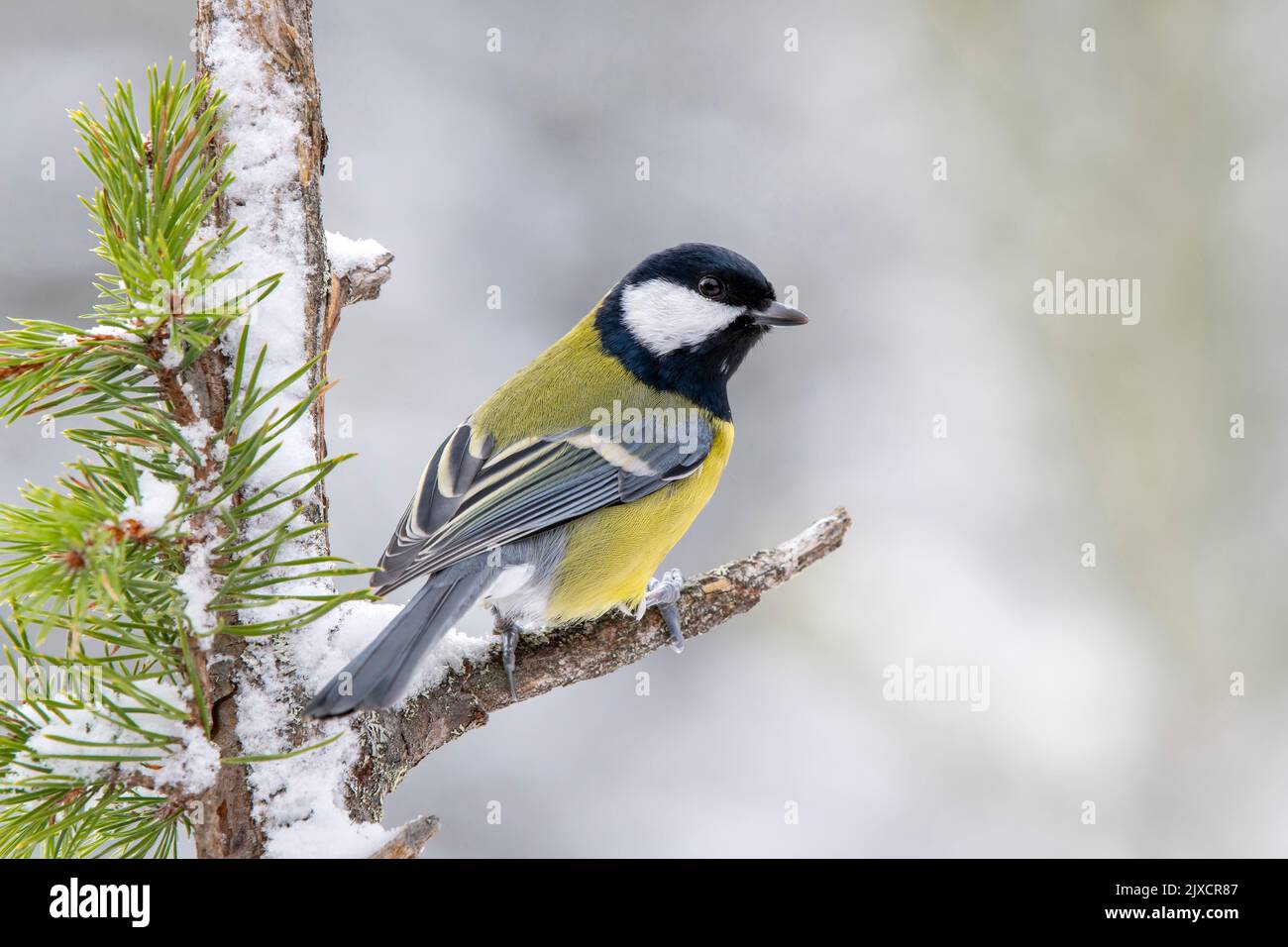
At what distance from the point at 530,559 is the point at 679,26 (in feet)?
8.34

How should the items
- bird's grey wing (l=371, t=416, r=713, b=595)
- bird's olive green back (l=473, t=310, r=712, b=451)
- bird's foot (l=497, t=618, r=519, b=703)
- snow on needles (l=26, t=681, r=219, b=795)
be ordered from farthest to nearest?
bird's olive green back (l=473, t=310, r=712, b=451), bird's grey wing (l=371, t=416, r=713, b=595), bird's foot (l=497, t=618, r=519, b=703), snow on needles (l=26, t=681, r=219, b=795)

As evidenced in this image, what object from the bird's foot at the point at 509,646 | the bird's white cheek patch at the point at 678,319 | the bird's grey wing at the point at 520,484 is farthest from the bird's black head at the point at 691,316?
the bird's foot at the point at 509,646

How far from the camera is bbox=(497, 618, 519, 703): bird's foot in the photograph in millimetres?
1831

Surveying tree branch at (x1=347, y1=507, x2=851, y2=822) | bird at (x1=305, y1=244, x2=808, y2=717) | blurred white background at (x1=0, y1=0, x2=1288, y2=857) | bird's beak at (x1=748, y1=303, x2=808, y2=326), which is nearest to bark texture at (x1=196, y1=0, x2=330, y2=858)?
tree branch at (x1=347, y1=507, x2=851, y2=822)

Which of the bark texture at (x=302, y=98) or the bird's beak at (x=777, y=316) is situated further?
the bird's beak at (x=777, y=316)

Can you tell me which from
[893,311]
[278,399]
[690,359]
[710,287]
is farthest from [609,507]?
[893,311]

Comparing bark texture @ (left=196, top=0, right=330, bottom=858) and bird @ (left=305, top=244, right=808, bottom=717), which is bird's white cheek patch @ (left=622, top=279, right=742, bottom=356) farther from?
bark texture @ (left=196, top=0, right=330, bottom=858)

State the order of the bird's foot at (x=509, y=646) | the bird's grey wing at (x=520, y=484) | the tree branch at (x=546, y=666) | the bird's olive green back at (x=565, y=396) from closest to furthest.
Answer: the tree branch at (x=546, y=666), the bird's foot at (x=509, y=646), the bird's grey wing at (x=520, y=484), the bird's olive green back at (x=565, y=396)

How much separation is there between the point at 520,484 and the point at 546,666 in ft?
1.46

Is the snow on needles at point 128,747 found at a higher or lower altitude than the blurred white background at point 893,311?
lower

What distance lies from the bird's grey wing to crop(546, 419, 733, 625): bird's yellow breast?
0.10 feet

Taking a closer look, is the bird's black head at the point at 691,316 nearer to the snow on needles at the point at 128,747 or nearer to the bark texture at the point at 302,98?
the bark texture at the point at 302,98

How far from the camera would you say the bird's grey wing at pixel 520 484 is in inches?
81.3
